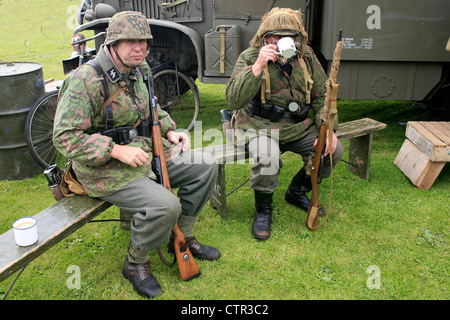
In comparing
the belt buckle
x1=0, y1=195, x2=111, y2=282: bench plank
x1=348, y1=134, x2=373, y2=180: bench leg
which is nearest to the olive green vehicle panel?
x1=348, y1=134, x2=373, y2=180: bench leg

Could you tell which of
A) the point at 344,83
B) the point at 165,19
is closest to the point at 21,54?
the point at 165,19

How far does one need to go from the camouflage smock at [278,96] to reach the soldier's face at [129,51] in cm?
94

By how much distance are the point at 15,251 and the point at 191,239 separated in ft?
4.43

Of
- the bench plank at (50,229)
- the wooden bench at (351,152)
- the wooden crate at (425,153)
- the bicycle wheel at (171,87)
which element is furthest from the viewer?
the bicycle wheel at (171,87)

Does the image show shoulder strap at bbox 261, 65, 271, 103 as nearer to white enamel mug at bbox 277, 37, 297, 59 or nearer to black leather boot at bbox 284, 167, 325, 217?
white enamel mug at bbox 277, 37, 297, 59

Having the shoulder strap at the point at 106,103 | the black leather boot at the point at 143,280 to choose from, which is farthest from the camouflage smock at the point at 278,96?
the black leather boot at the point at 143,280

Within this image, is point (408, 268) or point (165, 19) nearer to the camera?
point (408, 268)

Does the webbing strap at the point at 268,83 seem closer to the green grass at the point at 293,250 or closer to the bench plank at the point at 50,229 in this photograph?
the green grass at the point at 293,250

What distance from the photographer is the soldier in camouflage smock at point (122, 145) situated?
2.62 metres

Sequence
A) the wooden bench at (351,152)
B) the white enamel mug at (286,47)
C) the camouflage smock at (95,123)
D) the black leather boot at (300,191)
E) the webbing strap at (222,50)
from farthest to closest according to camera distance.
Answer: the webbing strap at (222,50)
the black leather boot at (300,191)
the wooden bench at (351,152)
the white enamel mug at (286,47)
the camouflage smock at (95,123)

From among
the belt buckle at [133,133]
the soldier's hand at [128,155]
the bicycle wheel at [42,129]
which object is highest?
the belt buckle at [133,133]

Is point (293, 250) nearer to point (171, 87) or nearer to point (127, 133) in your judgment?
point (127, 133)

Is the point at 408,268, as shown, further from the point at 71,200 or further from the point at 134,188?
the point at 71,200

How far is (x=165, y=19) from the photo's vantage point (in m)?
5.91
